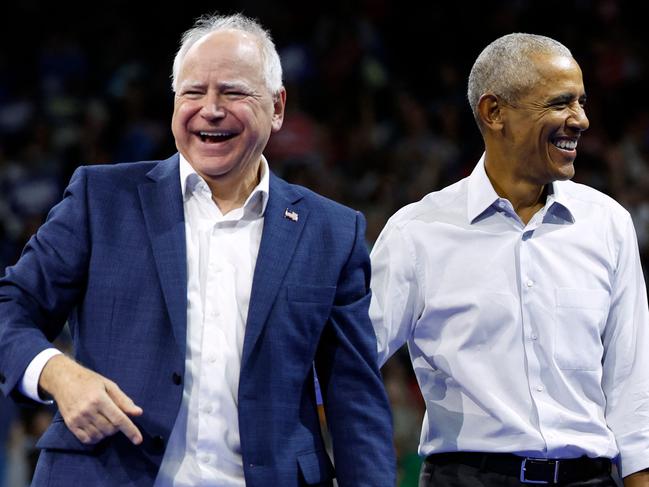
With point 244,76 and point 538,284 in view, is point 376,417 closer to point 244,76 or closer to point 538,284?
point 538,284

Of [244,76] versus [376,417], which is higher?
[244,76]

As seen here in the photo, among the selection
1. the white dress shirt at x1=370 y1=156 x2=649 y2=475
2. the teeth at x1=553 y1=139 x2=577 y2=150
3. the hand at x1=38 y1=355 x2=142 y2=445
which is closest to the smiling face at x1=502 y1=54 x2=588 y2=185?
the teeth at x1=553 y1=139 x2=577 y2=150

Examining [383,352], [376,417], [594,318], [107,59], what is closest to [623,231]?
[594,318]

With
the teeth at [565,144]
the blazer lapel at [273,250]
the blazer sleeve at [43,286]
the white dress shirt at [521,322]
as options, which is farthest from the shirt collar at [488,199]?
the blazer sleeve at [43,286]

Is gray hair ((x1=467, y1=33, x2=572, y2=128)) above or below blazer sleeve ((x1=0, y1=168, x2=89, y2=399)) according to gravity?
above

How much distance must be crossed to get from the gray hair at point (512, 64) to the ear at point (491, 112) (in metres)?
0.02

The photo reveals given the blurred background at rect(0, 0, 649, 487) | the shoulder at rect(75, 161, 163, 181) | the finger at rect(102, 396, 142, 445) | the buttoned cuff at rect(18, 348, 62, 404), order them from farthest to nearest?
the blurred background at rect(0, 0, 649, 487)
the shoulder at rect(75, 161, 163, 181)
the buttoned cuff at rect(18, 348, 62, 404)
the finger at rect(102, 396, 142, 445)

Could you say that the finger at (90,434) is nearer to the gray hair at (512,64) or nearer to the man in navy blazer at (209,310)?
the man in navy blazer at (209,310)

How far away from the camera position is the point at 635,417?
121 inches

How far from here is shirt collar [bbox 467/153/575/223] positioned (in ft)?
10.6

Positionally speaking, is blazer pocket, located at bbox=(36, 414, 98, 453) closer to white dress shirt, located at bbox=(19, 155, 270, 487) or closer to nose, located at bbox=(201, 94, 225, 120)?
white dress shirt, located at bbox=(19, 155, 270, 487)

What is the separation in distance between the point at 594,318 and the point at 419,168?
464cm

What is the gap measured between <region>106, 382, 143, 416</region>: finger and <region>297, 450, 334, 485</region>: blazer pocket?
466 mm

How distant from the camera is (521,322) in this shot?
3.09 meters
